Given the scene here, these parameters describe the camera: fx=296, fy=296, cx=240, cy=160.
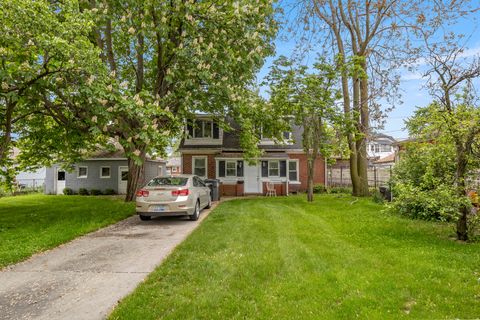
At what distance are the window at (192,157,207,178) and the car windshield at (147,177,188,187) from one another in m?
10.1

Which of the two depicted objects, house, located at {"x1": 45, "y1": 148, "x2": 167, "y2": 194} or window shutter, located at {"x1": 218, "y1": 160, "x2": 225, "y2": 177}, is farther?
house, located at {"x1": 45, "y1": 148, "x2": 167, "y2": 194}

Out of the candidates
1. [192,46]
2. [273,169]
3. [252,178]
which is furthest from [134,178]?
[273,169]

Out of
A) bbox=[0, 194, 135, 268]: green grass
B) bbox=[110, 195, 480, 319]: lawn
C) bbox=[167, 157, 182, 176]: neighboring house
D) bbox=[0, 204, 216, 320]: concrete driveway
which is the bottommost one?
bbox=[0, 204, 216, 320]: concrete driveway

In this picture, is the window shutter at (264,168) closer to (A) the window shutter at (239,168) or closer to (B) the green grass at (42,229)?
(A) the window shutter at (239,168)

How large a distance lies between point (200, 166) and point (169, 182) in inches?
419

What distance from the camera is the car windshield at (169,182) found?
9625mm

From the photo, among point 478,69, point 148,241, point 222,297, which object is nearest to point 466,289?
point 222,297

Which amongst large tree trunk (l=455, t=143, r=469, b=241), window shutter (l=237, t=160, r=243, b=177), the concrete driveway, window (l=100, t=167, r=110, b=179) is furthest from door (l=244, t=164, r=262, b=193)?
Answer: large tree trunk (l=455, t=143, r=469, b=241)

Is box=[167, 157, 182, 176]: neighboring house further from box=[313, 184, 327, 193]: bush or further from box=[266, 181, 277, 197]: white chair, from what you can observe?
box=[313, 184, 327, 193]: bush

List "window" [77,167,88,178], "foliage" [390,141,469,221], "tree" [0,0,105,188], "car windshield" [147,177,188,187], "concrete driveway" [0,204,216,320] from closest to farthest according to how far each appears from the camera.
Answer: "concrete driveway" [0,204,216,320] → "foliage" [390,141,469,221] → "tree" [0,0,105,188] → "car windshield" [147,177,188,187] → "window" [77,167,88,178]

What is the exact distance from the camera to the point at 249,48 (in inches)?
431

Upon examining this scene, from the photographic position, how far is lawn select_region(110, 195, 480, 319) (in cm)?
347

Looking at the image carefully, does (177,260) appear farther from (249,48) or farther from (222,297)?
(249,48)

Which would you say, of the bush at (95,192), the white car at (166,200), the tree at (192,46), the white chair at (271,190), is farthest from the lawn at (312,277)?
the bush at (95,192)
